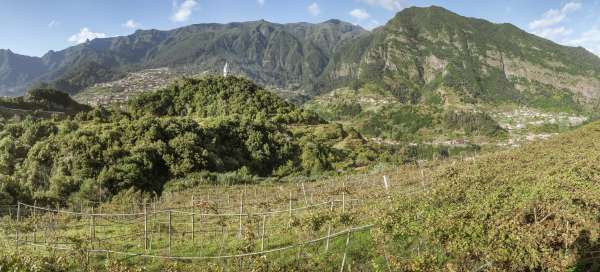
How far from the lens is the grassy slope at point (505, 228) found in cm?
963

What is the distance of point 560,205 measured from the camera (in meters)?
12.4

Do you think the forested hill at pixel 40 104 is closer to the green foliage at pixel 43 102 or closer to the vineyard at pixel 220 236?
the green foliage at pixel 43 102

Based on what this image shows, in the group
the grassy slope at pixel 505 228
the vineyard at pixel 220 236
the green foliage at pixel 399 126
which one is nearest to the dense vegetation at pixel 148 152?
the vineyard at pixel 220 236

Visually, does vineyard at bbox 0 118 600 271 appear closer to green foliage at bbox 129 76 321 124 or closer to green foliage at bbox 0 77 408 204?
green foliage at bbox 0 77 408 204

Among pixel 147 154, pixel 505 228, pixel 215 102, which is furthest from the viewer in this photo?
pixel 215 102

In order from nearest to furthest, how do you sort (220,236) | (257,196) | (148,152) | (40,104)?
(220,236) < (257,196) < (148,152) < (40,104)

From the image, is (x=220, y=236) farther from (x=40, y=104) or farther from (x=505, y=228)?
(x=40, y=104)

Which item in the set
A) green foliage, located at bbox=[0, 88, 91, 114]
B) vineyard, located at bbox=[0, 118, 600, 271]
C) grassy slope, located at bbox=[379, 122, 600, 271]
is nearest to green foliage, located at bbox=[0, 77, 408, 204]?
green foliage, located at bbox=[0, 88, 91, 114]

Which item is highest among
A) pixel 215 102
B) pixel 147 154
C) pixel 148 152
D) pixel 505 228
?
pixel 215 102

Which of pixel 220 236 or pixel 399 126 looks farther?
pixel 399 126

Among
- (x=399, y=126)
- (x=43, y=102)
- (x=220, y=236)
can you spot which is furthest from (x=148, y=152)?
(x=399, y=126)

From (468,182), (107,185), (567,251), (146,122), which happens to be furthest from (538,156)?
(146,122)

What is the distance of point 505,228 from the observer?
10.7 meters

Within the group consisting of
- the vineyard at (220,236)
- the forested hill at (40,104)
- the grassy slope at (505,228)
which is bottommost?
the vineyard at (220,236)
